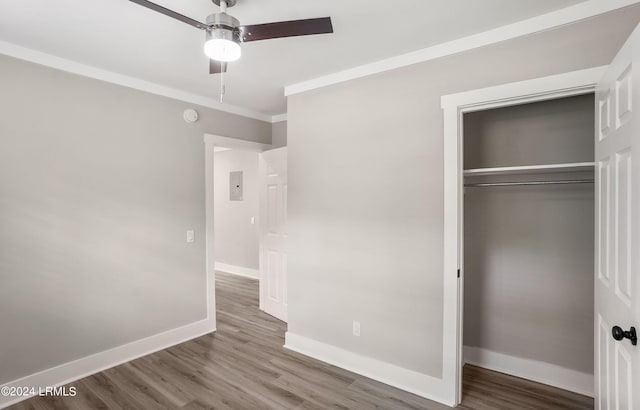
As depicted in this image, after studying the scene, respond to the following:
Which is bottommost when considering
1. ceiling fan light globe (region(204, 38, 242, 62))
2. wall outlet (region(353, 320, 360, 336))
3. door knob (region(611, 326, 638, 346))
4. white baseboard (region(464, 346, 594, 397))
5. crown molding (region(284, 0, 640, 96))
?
white baseboard (region(464, 346, 594, 397))

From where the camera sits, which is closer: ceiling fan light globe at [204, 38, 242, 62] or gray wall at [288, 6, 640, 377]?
ceiling fan light globe at [204, 38, 242, 62]

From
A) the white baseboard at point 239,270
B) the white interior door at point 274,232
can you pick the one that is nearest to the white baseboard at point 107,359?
the white interior door at point 274,232

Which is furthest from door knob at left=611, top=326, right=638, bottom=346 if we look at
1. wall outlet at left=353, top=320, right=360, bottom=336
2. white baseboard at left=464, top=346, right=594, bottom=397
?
wall outlet at left=353, top=320, right=360, bottom=336

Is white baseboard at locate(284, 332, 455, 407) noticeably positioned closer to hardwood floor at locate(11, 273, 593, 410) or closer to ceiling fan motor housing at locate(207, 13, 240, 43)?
hardwood floor at locate(11, 273, 593, 410)

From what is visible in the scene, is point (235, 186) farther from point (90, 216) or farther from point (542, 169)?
point (542, 169)

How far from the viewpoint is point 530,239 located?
9.04 feet

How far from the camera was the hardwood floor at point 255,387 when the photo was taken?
238 cm

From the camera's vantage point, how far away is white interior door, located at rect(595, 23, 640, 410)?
1.21 m

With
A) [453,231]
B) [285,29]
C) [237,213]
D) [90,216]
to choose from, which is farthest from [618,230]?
[237,213]

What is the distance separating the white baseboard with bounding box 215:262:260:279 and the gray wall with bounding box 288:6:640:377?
2.95 m

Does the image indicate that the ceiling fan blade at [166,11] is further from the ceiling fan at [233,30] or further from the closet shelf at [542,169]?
the closet shelf at [542,169]

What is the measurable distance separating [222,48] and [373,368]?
2565mm

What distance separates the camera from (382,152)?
271 centimetres

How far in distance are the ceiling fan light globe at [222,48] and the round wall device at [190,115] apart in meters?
2.03
